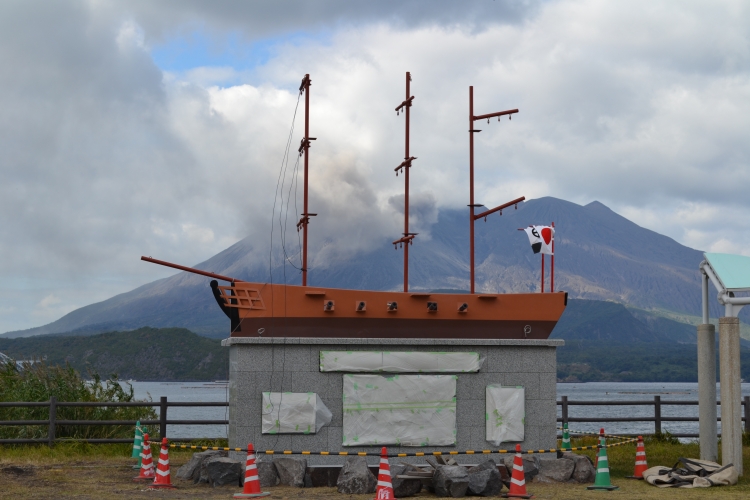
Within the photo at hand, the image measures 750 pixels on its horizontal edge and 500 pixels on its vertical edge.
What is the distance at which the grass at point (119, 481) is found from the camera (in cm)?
1550

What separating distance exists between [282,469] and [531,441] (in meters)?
5.44

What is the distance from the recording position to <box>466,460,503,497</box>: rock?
1560 cm

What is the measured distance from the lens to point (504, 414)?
18.3m

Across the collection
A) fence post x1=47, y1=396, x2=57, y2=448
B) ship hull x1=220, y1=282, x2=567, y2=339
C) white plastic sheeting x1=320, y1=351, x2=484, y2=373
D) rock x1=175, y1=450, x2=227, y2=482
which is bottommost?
rock x1=175, y1=450, x2=227, y2=482

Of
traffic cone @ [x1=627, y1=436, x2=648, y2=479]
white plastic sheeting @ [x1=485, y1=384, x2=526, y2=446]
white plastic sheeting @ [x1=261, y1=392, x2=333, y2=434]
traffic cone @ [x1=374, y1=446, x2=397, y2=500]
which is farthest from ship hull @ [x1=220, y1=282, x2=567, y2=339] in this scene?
traffic cone @ [x1=374, y1=446, x2=397, y2=500]

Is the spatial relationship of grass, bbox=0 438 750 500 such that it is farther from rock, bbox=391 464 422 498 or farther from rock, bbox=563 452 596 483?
rock, bbox=563 452 596 483

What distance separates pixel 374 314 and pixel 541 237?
4.52 m

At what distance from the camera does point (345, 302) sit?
18297 millimetres

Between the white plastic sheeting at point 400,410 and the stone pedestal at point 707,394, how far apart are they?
5.60m

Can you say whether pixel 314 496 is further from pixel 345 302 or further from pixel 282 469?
pixel 345 302

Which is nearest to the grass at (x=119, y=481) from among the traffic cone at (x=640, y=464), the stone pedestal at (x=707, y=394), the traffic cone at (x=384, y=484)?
the traffic cone at (x=640, y=464)

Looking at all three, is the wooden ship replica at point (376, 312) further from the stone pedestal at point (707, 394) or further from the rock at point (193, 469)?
the stone pedestal at point (707, 394)

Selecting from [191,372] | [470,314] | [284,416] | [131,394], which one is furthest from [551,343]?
[191,372]

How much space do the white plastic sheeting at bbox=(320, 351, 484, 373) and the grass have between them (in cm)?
266
